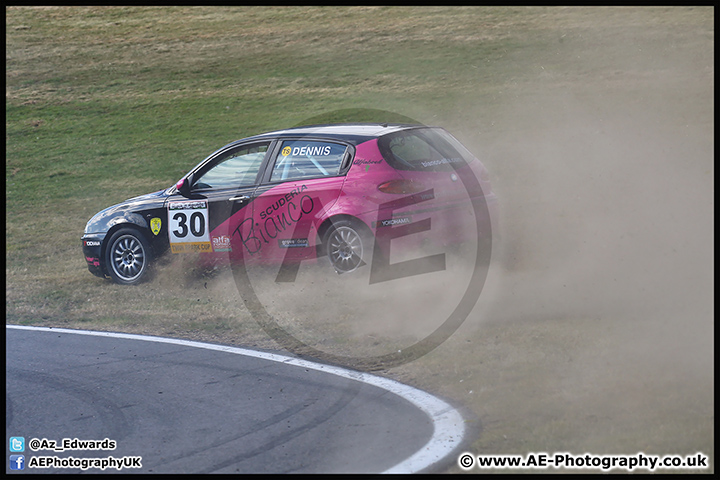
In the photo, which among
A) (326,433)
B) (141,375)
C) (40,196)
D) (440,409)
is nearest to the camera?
(326,433)

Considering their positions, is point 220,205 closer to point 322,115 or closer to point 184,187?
point 184,187

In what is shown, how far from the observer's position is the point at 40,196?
17.2m

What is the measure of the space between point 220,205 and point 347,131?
71.8 inches

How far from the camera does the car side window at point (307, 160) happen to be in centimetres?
851

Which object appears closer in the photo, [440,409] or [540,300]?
[440,409]

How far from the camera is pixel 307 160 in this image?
8695mm

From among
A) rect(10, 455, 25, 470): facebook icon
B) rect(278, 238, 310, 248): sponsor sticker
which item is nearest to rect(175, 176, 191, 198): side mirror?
rect(278, 238, 310, 248): sponsor sticker

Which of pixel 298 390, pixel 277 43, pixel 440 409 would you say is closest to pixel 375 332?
pixel 298 390

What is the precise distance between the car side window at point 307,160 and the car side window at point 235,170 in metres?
0.32

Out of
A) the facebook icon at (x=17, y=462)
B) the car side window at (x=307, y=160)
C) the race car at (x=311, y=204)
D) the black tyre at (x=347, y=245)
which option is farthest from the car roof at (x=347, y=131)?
the facebook icon at (x=17, y=462)

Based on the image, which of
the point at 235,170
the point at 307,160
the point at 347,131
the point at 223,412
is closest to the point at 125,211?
the point at 235,170

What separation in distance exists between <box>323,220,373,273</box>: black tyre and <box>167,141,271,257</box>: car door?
1.12m

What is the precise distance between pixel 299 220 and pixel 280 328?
4.92ft
